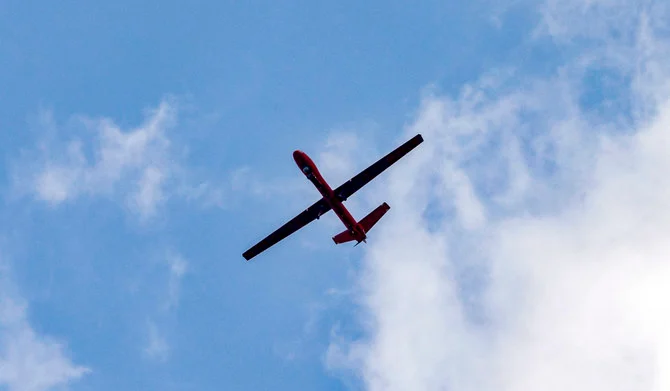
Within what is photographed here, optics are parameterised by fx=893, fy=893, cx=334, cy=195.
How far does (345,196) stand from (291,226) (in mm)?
8895

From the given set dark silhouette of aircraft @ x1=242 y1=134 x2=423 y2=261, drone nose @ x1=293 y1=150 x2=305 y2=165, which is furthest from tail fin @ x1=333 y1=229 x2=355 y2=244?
drone nose @ x1=293 y1=150 x2=305 y2=165

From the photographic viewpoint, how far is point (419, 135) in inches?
4144

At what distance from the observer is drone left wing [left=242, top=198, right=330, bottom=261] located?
109750 millimetres

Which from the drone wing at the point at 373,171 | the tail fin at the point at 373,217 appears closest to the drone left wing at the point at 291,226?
the drone wing at the point at 373,171

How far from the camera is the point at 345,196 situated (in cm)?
10769

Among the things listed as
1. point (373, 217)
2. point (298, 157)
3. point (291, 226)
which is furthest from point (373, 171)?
point (291, 226)

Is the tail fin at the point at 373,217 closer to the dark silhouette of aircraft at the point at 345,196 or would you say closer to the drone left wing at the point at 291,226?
the dark silhouette of aircraft at the point at 345,196

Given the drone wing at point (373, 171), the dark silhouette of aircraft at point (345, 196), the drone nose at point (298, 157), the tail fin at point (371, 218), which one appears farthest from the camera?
the tail fin at point (371, 218)

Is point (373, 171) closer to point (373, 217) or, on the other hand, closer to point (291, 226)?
point (373, 217)

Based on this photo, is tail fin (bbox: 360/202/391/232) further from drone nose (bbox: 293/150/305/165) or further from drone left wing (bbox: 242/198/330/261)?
drone nose (bbox: 293/150/305/165)

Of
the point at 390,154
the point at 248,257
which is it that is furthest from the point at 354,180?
the point at 248,257

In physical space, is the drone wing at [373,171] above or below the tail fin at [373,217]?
above

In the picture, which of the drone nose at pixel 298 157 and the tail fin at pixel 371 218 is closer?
the drone nose at pixel 298 157

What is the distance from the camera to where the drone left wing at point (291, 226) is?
360 feet
